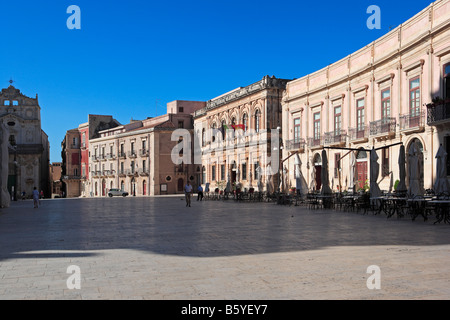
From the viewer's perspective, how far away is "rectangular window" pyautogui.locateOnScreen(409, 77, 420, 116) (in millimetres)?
22703

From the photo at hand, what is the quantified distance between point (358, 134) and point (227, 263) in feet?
71.8

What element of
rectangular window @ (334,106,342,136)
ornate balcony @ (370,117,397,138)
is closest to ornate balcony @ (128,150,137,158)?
rectangular window @ (334,106,342,136)

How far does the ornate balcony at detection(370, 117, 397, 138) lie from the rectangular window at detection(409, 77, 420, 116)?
1247mm

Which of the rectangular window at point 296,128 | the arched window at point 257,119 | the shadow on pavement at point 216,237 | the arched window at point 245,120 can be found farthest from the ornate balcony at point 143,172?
the shadow on pavement at point 216,237

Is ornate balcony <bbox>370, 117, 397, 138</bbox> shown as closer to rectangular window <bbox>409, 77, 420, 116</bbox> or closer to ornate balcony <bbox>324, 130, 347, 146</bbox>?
rectangular window <bbox>409, 77, 420, 116</bbox>

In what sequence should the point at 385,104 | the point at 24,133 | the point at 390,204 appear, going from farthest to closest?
the point at 24,133 < the point at 385,104 < the point at 390,204

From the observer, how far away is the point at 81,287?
5504 millimetres

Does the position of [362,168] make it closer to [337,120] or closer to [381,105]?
[381,105]

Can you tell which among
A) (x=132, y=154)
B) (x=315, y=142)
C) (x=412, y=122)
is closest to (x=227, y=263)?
(x=412, y=122)

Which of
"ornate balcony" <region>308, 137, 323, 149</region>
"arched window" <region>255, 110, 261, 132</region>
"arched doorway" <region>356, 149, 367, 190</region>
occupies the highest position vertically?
"arched window" <region>255, 110, 261, 132</region>

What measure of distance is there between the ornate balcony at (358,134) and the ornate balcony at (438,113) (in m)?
5.76

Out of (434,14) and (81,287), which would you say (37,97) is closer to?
(434,14)

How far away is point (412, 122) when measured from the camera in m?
22.5

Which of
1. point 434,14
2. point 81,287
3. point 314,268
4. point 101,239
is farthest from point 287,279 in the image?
point 434,14
